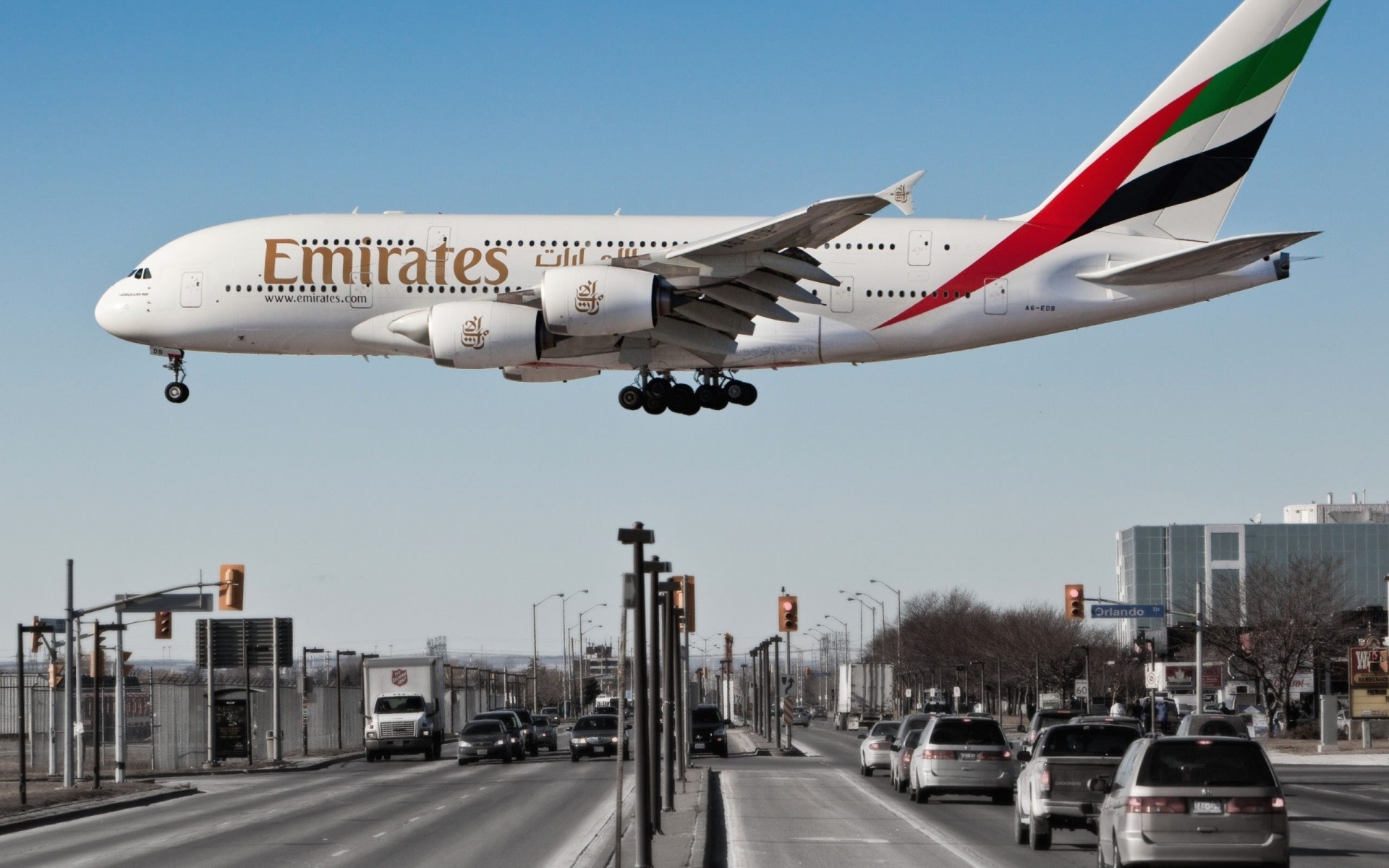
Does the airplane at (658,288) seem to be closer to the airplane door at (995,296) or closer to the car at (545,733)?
the airplane door at (995,296)

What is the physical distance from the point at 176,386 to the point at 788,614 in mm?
23893

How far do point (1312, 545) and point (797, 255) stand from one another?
156748mm

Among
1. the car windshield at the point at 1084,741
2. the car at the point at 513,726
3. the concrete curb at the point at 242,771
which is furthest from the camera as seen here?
the car at the point at 513,726

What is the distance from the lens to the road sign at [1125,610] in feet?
179

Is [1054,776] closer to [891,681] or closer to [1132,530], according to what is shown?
[891,681]

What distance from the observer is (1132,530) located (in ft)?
614

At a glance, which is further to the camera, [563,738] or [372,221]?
[563,738]

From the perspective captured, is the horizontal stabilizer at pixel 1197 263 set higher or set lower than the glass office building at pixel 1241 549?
higher

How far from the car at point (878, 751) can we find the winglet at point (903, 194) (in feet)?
51.9

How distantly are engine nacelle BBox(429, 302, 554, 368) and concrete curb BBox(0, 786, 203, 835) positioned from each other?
11.0 meters

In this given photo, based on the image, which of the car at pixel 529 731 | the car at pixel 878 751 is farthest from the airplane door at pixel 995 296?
→ the car at pixel 529 731

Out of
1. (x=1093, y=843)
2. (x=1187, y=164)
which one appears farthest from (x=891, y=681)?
(x=1093, y=843)

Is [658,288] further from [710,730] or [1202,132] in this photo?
[710,730]

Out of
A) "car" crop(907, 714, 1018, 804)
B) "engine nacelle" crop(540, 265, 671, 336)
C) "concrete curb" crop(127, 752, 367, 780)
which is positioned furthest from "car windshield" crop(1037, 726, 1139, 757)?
"concrete curb" crop(127, 752, 367, 780)
